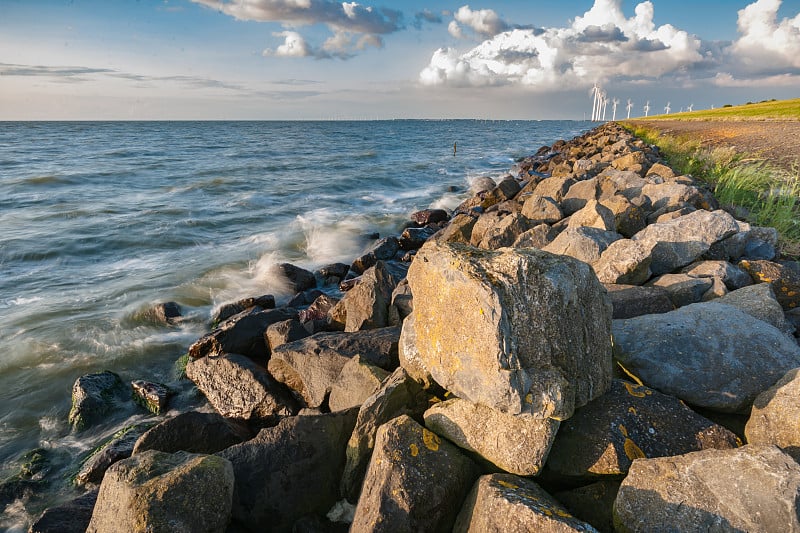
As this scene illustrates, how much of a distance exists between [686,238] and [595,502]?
4.77 m

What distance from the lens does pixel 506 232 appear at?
9.23 metres

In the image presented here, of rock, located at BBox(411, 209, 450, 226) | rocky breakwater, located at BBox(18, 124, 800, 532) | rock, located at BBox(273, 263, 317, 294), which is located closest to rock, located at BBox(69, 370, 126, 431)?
rocky breakwater, located at BBox(18, 124, 800, 532)

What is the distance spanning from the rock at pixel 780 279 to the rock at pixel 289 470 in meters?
5.46

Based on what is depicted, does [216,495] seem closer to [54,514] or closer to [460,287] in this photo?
[54,514]

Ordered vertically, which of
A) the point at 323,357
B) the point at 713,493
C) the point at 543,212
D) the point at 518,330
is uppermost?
the point at 518,330

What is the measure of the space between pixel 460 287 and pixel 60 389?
7467 mm

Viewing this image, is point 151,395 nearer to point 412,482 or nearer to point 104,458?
point 104,458

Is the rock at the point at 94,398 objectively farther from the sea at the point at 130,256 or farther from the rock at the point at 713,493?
the rock at the point at 713,493

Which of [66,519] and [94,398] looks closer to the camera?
[66,519]

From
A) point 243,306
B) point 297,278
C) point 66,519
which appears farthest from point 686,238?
point 297,278

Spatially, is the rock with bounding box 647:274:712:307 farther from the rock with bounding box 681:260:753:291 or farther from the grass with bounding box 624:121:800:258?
the grass with bounding box 624:121:800:258

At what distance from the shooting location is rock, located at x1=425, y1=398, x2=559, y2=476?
9.73 ft

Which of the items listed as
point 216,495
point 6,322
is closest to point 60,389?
point 6,322

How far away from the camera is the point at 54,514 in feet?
12.7
